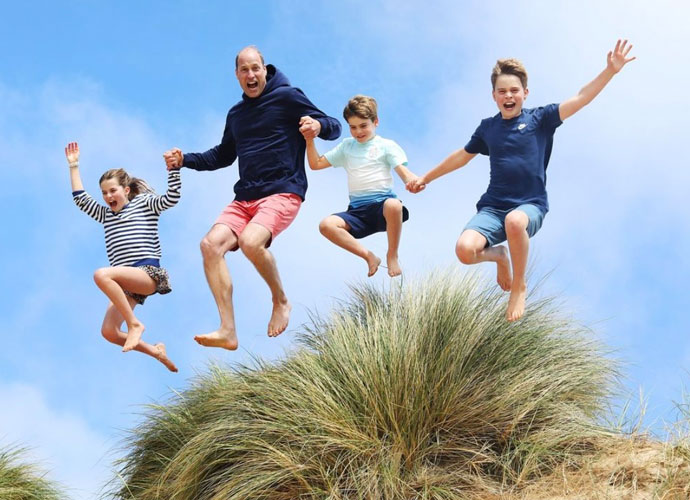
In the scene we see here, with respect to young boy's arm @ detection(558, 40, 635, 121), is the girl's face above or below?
below

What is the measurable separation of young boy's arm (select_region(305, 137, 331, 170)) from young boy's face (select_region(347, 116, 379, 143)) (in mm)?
340

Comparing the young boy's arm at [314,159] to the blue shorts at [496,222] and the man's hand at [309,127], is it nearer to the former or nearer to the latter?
the man's hand at [309,127]

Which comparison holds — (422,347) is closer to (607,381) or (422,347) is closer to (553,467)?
(553,467)

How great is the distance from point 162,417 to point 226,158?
7.76 ft

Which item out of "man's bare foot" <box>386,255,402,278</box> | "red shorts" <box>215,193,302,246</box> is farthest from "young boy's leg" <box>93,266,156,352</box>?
"man's bare foot" <box>386,255,402,278</box>

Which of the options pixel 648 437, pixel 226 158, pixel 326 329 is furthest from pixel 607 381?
pixel 226 158

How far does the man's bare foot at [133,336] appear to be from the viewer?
704 centimetres

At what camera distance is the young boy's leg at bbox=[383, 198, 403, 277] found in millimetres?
7180

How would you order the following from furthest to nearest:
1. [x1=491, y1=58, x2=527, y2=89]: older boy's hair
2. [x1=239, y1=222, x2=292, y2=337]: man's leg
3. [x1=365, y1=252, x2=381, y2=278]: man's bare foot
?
Result: [x1=365, y1=252, x2=381, y2=278]: man's bare foot
[x1=239, y1=222, x2=292, y2=337]: man's leg
[x1=491, y1=58, x2=527, y2=89]: older boy's hair

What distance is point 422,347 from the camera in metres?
6.43

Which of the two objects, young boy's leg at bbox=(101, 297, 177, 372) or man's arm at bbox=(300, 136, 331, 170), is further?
young boy's leg at bbox=(101, 297, 177, 372)

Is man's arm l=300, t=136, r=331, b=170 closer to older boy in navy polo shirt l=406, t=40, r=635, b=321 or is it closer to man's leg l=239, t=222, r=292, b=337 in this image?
man's leg l=239, t=222, r=292, b=337

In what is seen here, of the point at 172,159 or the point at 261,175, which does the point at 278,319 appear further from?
the point at 172,159

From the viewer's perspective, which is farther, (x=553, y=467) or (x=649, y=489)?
(x=553, y=467)
